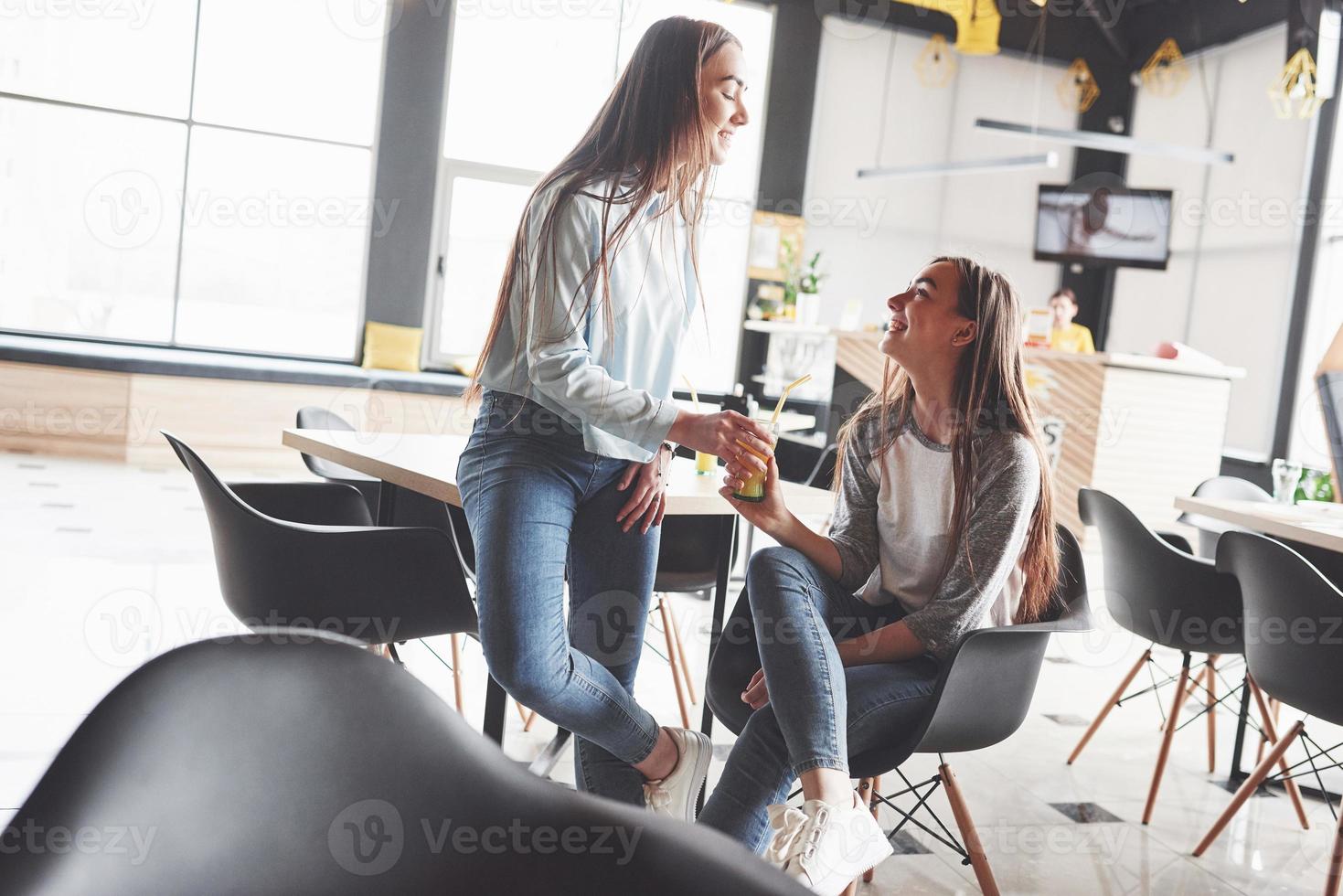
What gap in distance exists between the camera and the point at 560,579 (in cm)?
160

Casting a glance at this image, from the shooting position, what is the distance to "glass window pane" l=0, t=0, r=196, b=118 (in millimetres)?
6824

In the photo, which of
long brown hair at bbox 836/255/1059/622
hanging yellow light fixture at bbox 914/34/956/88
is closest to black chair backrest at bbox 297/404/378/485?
long brown hair at bbox 836/255/1059/622

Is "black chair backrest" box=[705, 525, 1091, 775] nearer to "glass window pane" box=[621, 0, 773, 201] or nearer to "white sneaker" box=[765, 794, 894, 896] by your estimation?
"white sneaker" box=[765, 794, 894, 896]

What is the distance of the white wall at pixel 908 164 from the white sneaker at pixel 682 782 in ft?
25.4

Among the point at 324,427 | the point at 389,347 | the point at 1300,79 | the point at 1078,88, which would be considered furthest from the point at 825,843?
the point at 1078,88

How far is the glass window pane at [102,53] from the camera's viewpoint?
6824 mm

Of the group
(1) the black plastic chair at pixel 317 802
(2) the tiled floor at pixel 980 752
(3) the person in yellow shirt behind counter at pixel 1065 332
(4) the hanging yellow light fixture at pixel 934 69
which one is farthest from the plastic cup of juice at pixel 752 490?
(4) the hanging yellow light fixture at pixel 934 69

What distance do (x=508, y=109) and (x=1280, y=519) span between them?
684 centimetres

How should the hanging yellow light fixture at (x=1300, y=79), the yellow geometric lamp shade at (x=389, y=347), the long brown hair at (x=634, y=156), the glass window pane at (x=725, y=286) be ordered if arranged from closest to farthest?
the long brown hair at (x=634, y=156)
the hanging yellow light fixture at (x=1300, y=79)
the yellow geometric lamp shade at (x=389, y=347)
the glass window pane at (x=725, y=286)

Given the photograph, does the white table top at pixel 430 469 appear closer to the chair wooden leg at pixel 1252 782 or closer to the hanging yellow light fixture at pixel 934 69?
the chair wooden leg at pixel 1252 782

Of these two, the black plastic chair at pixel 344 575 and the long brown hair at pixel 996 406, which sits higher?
the long brown hair at pixel 996 406

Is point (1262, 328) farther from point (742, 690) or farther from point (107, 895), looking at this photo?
point (107, 895)

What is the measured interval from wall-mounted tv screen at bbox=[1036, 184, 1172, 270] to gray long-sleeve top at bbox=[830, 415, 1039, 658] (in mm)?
7114

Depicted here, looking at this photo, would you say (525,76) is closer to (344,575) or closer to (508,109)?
(508,109)
